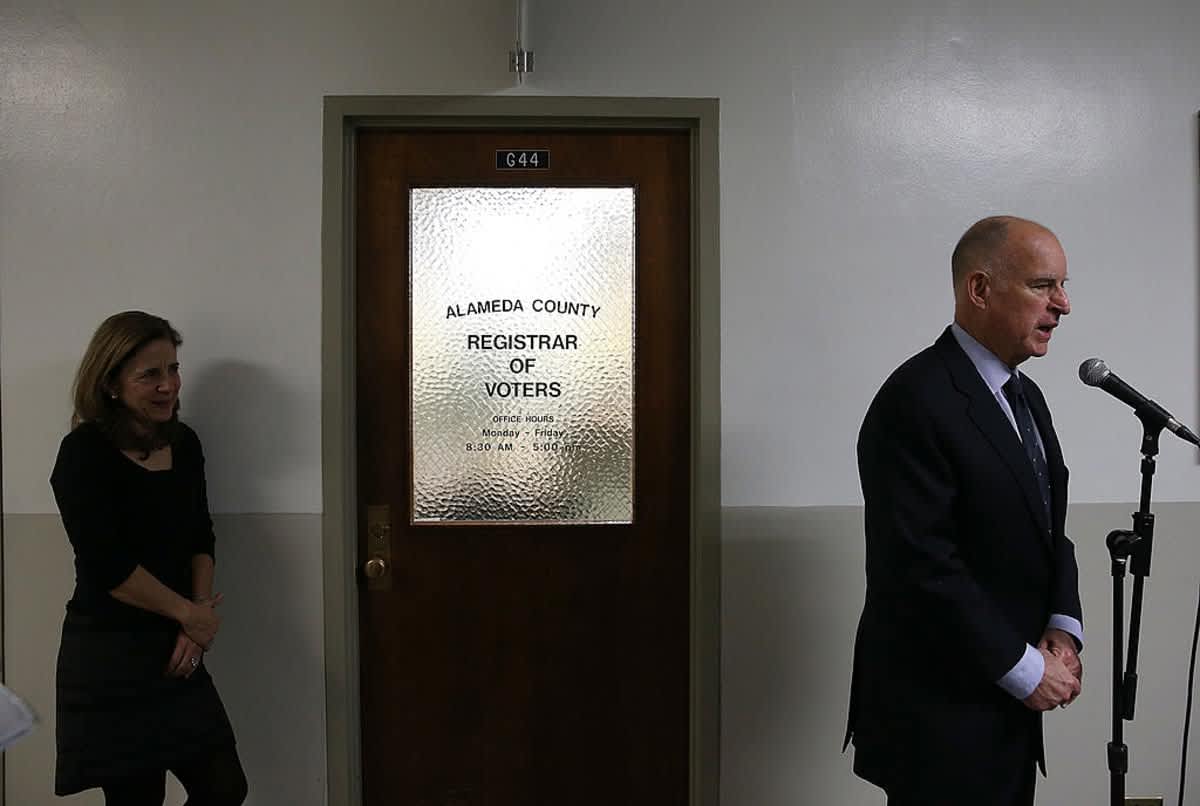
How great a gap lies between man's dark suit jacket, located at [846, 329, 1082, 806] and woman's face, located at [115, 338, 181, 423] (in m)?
1.60

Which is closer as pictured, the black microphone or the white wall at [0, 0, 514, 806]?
the black microphone

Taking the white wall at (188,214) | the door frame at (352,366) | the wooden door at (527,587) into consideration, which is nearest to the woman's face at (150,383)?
the white wall at (188,214)

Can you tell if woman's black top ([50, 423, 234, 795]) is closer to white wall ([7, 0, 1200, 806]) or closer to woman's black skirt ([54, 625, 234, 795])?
woman's black skirt ([54, 625, 234, 795])

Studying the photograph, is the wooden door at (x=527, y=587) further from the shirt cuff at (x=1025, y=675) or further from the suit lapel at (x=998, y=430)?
the shirt cuff at (x=1025, y=675)

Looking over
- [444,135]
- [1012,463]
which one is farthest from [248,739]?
[1012,463]

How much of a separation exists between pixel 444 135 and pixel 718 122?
0.74m

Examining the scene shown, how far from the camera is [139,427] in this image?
2.32m

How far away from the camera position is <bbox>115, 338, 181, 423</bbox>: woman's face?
231 centimetres

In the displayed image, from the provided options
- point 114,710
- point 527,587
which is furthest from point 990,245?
point 114,710

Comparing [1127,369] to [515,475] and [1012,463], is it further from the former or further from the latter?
[515,475]

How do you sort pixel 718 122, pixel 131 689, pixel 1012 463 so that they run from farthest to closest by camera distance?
pixel 718 122
pixel 131 689
pixel 1012 463

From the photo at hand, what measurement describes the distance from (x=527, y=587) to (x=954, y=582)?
4.16ft

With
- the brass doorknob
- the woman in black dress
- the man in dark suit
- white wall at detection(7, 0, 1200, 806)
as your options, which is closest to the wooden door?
the brass doorknob

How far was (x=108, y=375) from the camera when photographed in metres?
2.29
